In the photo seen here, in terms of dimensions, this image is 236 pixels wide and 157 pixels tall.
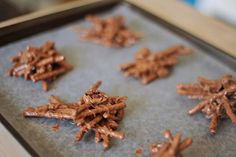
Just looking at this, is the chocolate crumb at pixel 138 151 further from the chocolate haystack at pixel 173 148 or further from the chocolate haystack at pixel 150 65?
the chocolate haystack at pixel 150 65

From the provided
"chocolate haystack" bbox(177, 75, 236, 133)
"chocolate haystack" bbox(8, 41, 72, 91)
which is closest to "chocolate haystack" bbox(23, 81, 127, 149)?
"chocolate haystack" bbox(8, 41, 72, 91)

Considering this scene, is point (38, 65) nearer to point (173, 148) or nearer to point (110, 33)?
point (110, 33)

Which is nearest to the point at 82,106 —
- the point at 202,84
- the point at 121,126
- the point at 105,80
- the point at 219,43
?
the point at 121,126

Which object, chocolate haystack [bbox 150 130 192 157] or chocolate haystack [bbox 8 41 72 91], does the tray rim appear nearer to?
chocolate haystack [bbox 8 41 72 91]

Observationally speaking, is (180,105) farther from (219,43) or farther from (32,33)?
(32,33)

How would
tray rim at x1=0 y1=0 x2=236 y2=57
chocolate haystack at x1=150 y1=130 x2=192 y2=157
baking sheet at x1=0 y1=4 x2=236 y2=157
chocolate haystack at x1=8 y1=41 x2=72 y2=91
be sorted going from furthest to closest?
tray rim at x1=0 y1=0 x2=236 y2=57 < chocolate haystack at x1=8 y1=41 x2=72 y2=91 < baking sheet at x1=0 y1=4 x2=236 y2=157 < chocolate haystack at x1=150 y1=130 x2=192 y2=157

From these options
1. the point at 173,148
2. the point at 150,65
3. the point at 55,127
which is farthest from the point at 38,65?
the point at 173,148
